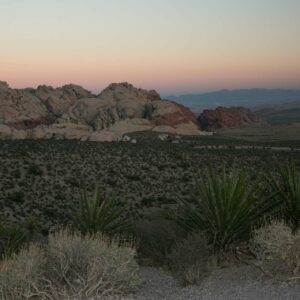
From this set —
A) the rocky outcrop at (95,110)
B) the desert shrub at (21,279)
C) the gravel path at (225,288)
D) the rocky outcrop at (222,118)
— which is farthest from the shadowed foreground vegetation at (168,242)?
the rocky outcrop at (222,118)

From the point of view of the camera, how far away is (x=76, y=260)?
7.07m

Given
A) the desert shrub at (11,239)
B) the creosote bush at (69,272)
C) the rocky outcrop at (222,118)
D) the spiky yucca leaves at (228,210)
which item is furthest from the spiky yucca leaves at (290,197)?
the rocky outcrop at (222,118)

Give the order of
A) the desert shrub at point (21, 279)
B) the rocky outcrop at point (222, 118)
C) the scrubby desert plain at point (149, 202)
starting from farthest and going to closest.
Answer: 1. the rocky outcrop at point (222, 118)
2. the scrubby desert plain at point (149, 202)
3. the desert shrub at point (21, 279)

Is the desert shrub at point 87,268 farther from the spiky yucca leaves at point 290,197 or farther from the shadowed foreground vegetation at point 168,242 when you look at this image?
the spiky yucca leaves at point 290,197

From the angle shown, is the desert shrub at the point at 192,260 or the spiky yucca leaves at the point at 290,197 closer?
the desert shrub at the point at 192,260

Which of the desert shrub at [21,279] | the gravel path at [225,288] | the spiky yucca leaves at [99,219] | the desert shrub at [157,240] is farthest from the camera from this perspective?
the spiky yucca leaves at [99,219]

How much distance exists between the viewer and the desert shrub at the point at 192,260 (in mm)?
7746

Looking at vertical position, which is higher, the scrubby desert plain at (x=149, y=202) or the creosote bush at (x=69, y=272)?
the creosote bush at (x=69, y=272)

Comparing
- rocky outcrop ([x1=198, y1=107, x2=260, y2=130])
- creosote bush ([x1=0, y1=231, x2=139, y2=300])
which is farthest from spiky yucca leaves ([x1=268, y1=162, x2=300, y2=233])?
rocky outcrop ([x1=198, y1=107, x2=260, y2=130])

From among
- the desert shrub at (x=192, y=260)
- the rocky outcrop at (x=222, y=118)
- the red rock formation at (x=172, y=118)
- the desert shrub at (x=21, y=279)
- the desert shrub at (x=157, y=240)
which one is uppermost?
the desert shrub at (x=21, y=279)

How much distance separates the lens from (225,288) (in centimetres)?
736

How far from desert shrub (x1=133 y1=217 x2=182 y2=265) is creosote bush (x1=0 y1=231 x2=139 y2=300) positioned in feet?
7.64

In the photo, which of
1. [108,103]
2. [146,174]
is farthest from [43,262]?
[108,103]

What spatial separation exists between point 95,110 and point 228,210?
9811 cm
